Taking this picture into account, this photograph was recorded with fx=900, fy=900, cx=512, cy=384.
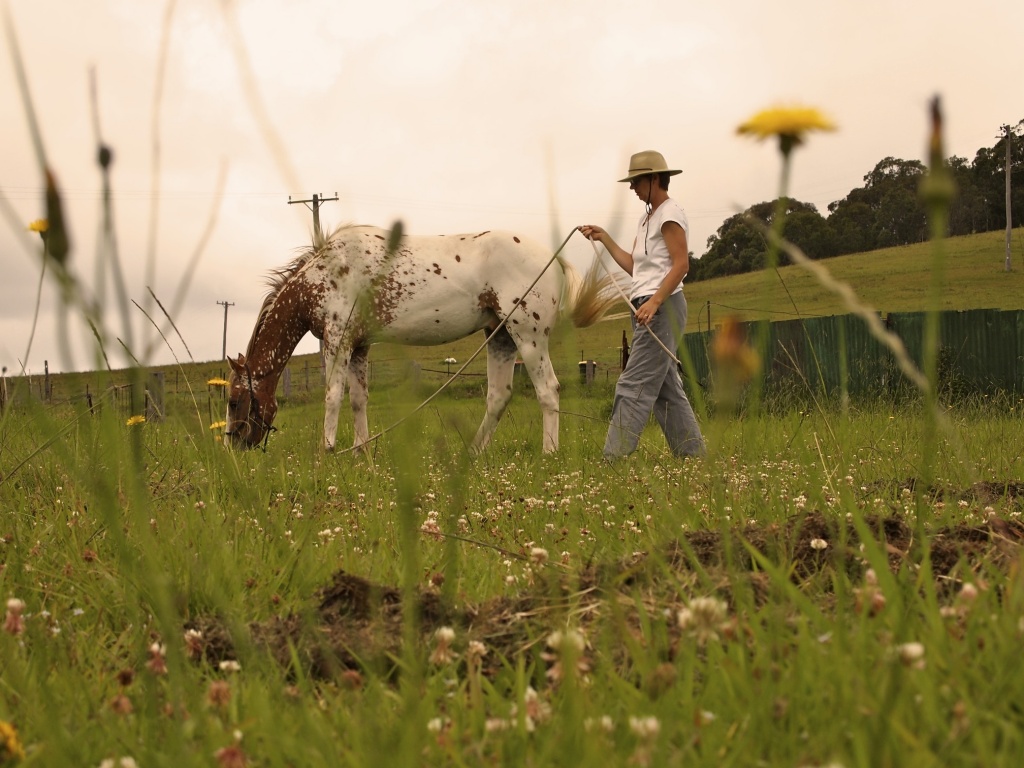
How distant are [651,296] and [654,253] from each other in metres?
0.55

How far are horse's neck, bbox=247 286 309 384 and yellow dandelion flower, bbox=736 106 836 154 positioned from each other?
8101 mm

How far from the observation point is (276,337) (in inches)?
357

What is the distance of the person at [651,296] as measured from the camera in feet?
21.0

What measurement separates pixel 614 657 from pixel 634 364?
5208mm

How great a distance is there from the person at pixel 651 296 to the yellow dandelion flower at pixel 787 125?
15.5 feet

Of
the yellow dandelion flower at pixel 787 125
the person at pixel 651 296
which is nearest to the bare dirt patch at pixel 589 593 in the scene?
the yellow dandelion flower at pixel 787 125

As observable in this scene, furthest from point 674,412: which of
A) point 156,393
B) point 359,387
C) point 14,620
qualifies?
point 14,620

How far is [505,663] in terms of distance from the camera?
71.9 inches

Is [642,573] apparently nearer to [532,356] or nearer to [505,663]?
[505,663]

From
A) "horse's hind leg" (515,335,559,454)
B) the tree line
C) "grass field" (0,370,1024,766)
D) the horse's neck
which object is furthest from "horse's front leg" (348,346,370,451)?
the tree line

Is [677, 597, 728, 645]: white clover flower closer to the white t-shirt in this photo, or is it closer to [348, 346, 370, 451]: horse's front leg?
the white t-shirt

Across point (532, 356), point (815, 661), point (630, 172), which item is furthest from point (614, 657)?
point (532, 356)

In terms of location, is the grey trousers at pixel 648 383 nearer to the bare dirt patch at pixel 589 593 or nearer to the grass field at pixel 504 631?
the grass field at pixel 504 631

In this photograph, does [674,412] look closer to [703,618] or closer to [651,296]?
[651,296]
